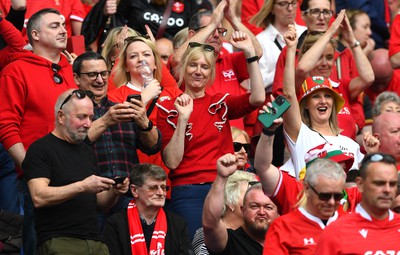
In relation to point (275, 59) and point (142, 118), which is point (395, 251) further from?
point (275, 59)

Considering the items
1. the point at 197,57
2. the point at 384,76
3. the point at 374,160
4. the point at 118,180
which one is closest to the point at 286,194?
the point at 374,160

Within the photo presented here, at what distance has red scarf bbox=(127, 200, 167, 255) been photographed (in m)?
9.21

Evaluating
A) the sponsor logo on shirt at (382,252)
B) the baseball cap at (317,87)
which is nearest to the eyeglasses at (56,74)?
the baseball cap at (317,87)

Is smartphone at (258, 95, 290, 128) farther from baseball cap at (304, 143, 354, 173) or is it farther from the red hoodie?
the red hoodie

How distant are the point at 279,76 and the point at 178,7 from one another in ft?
8.04

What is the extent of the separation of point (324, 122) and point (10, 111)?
2741 millimetres

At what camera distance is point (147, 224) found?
9.36 metres

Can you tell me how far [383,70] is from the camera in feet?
42.2

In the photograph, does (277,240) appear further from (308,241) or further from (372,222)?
(372,222)

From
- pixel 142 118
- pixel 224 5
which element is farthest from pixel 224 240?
pixel 224 5

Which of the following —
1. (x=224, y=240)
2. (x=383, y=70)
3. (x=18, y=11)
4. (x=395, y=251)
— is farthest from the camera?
(x=383, y=70)

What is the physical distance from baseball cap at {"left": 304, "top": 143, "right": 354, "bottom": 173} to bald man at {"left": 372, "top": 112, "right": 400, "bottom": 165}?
1.00m

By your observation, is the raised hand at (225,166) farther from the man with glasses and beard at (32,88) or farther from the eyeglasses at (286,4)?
the eyeglasses at (286,4)

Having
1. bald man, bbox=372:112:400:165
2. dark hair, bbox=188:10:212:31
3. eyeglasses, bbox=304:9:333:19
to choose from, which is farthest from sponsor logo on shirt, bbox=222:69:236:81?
bald man, bbox=372:112:400:165
